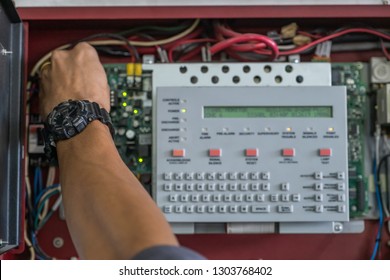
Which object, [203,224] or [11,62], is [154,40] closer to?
[11,62]

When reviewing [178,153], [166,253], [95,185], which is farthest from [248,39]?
[166,253]

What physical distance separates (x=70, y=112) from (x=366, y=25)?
66cm

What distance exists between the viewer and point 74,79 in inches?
38.9

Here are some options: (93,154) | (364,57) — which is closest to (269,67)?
(364,57)

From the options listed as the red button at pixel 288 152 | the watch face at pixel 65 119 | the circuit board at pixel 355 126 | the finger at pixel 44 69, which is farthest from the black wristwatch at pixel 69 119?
the circuit board at pixel 355 126

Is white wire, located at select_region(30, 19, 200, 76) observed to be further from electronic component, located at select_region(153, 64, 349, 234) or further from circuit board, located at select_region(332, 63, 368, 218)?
circuit board, located at select_region(332, 63, 368, 218)

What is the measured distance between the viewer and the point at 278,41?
1093 mm

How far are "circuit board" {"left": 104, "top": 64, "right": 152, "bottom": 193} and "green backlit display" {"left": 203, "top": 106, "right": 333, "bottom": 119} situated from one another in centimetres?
13

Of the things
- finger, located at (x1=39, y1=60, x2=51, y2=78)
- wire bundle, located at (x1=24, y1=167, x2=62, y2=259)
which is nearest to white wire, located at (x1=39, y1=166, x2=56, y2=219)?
wire bundle, located at (x1=24, y1=167, x2=62, y2=259)

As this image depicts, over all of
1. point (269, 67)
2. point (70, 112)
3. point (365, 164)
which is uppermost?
point (269, 67)

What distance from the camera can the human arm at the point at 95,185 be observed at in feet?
1.93

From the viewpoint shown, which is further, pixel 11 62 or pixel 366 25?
pixel 366 25

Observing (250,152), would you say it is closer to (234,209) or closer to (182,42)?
(234,209)

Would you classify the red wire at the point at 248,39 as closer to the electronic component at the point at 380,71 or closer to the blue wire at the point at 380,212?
the electronic component at the point at 380,71
